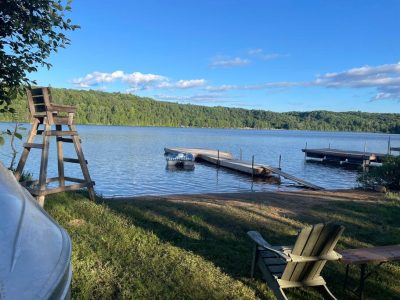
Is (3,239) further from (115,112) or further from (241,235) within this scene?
(115,112)

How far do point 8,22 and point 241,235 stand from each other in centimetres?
465

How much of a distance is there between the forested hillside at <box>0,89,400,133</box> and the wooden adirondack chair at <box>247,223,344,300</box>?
124 m

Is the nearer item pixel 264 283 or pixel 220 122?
pixel 264 283

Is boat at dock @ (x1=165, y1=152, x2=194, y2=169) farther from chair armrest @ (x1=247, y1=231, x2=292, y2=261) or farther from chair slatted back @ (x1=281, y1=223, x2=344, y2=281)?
chair slatted back @ (x1=281, y1=223, x2=344, y2=281)

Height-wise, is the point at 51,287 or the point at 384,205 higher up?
the point at 51,287

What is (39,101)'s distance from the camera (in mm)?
7184

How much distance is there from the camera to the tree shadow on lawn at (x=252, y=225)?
5604 millimetres

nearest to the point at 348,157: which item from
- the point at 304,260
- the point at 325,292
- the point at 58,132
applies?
the point at 58,132

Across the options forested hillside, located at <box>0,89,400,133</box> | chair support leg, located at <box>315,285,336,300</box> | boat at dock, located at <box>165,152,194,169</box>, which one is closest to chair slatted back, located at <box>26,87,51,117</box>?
chair support leg, located at <box>315,285,336,300</box>

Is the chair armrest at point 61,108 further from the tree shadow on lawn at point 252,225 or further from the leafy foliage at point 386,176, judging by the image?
the leafy foliage at point 386,176

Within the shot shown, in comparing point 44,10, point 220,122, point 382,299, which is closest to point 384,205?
point 382,299

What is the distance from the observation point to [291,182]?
26.5 meters

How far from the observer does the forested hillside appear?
141500 mm

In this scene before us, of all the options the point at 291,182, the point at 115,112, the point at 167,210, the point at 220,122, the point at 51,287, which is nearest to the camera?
the point at 51,287
